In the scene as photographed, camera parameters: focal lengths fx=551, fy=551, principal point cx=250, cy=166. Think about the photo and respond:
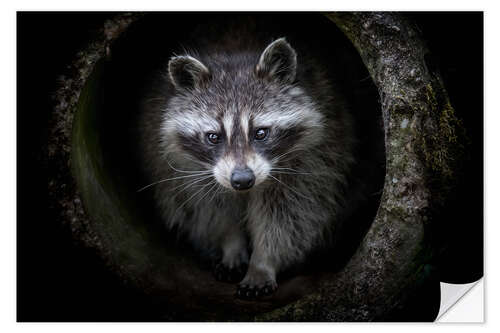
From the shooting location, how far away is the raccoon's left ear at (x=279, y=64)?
11.5 ft

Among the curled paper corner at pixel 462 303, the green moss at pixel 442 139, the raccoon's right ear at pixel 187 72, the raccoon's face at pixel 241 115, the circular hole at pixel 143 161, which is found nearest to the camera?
the green moss at pixel 442 139

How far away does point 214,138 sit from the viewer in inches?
140

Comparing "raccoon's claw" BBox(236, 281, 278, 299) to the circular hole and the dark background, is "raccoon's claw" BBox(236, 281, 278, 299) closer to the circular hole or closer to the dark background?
the circular hole

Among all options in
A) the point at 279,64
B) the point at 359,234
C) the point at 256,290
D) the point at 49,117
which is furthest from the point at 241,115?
the point at 359,234

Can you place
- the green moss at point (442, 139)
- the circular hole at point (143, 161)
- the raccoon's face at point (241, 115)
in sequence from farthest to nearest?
the circular hole at point (143, 161), the raccoon's face at point (241, 115), the green moss at point (442, 139)

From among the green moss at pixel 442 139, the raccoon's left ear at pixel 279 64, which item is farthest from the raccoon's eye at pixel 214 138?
the green moss at pixel 442 139

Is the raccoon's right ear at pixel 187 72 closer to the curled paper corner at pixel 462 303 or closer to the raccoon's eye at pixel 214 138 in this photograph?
the raccoon's eye at pixel 214 138

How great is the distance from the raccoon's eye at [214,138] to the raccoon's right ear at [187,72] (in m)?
0.40

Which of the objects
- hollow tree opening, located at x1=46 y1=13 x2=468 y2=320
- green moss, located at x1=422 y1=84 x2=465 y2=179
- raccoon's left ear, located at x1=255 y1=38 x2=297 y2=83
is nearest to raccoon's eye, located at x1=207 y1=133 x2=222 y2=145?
raccoon's left ear, located at x1=255 y1=38 x2=297 y2=83

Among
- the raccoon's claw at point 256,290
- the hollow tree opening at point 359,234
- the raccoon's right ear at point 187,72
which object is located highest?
the raccoon's right ear at point 187,72

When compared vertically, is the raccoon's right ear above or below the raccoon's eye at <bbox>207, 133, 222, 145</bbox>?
above

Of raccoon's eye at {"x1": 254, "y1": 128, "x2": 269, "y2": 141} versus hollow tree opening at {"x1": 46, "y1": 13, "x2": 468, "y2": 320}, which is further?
raccoon's eye at {"x1": 254, "y1": 128, "x2": 269, "y2": 141}

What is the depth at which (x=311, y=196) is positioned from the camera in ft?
13.1

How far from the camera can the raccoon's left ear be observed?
11.5ft
